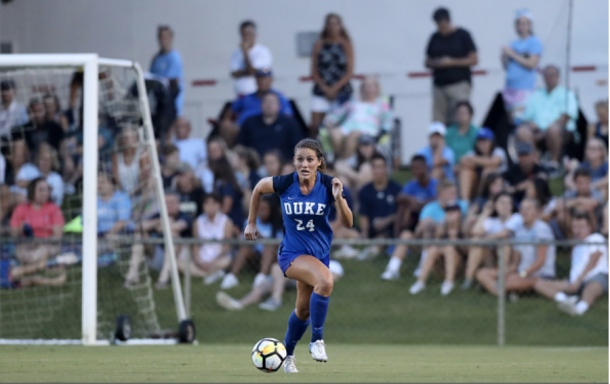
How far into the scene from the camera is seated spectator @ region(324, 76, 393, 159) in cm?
1609

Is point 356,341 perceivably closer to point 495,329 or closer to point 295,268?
point 495,329

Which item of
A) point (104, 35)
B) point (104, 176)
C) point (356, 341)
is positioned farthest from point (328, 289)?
point (104, 35)

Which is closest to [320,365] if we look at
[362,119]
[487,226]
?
[487,226]

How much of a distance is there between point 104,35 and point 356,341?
6.95m

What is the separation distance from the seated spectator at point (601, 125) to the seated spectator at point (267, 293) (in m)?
4.24

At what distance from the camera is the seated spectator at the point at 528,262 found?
13.7 m

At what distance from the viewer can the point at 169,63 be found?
16922 mm

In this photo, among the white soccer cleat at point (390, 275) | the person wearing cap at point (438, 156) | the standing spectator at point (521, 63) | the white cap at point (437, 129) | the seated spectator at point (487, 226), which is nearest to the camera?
the seated spectator at point (487, 226)

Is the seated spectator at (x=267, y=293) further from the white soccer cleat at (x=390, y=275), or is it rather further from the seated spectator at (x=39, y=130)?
the seated spectator at (x=39, y=130)

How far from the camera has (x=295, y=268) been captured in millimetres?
8117

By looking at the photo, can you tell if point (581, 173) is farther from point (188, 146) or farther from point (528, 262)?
point (188, 146)

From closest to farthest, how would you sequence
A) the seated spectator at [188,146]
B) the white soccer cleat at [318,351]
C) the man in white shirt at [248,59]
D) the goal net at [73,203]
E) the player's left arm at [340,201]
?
the player's left arm at [340,201], the white soccer cleat at [318,351], the goal net at [73,203], the seated spectator at [188,146], the man in white shirt at [248,59]

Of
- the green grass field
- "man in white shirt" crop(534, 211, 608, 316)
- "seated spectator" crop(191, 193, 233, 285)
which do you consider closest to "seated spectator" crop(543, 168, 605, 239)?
"man in white shirt" crop(534, 211, 608, 316)

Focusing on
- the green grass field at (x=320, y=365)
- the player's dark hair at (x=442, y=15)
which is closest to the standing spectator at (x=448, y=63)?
the player's dark hair at (x=442, y=15)
